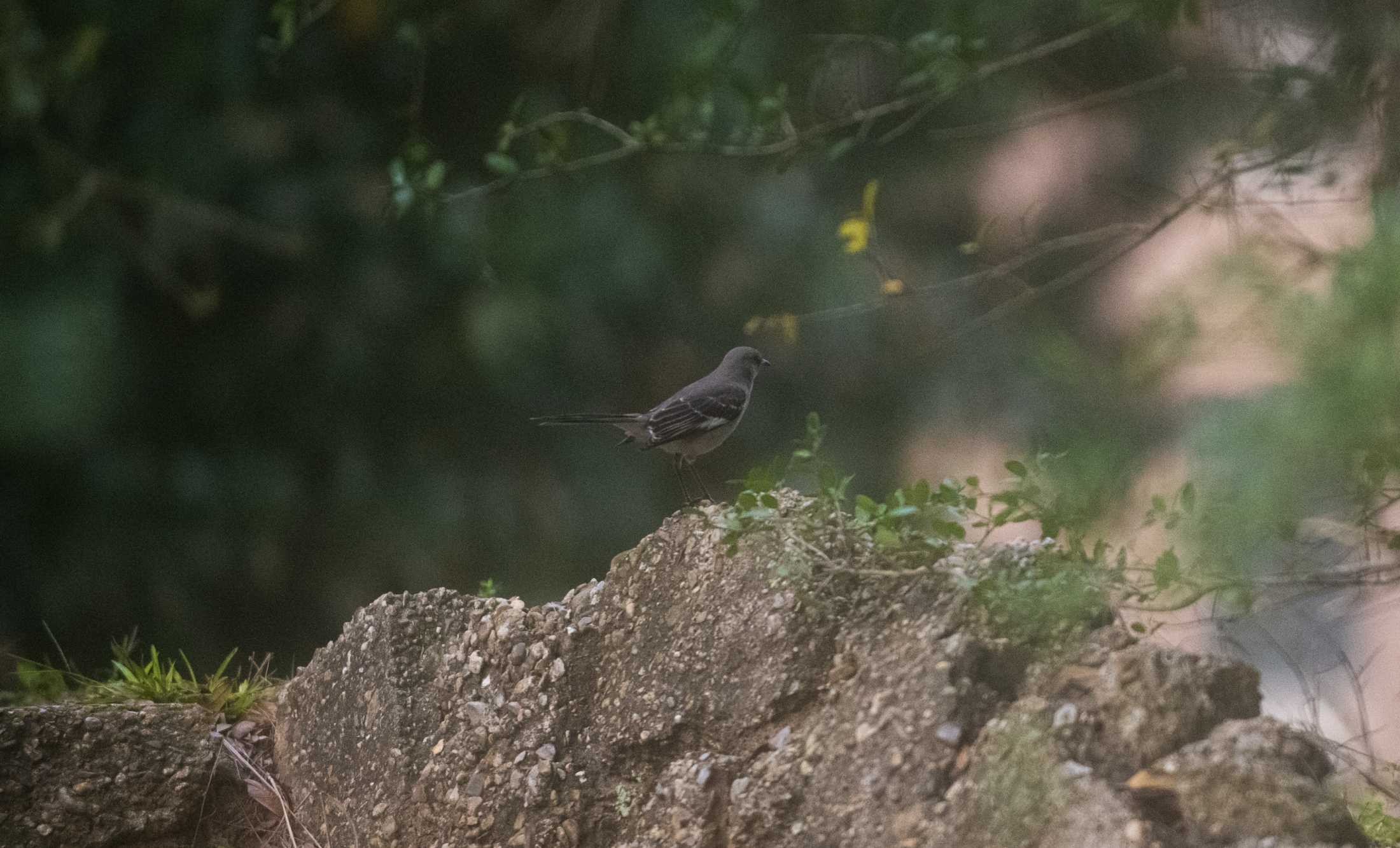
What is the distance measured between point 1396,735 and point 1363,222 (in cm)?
151

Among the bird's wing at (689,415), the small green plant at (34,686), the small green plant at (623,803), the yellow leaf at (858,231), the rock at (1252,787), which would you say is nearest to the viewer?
the rock at (1252,787)

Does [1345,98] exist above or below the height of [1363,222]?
above

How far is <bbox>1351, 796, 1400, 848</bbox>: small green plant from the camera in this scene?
2.32 metres

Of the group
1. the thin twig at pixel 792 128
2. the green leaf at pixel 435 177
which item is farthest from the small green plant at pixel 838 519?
the green leaf at pixel 435 177

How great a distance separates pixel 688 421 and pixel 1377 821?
158 centimetres

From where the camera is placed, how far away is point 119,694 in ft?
9.71

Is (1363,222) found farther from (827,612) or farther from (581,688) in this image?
(581,688)

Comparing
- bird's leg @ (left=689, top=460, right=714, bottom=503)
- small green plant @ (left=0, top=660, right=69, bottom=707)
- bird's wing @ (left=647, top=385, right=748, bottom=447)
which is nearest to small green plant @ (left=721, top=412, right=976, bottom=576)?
bird's leg @ (left=689, top=460, right=714, bottom=503)

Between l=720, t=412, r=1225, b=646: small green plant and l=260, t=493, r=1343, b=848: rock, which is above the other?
l=720, t=412, r=1225, b=646: small green plant

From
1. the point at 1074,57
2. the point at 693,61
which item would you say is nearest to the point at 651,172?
the point at 693,61

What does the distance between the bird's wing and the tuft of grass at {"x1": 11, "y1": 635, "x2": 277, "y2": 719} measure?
→ 0.97m

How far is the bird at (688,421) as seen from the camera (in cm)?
327

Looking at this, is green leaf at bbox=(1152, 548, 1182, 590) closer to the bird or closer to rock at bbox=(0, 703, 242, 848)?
the bird

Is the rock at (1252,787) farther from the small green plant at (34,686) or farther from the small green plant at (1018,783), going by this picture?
the small green plant at (34,686)
